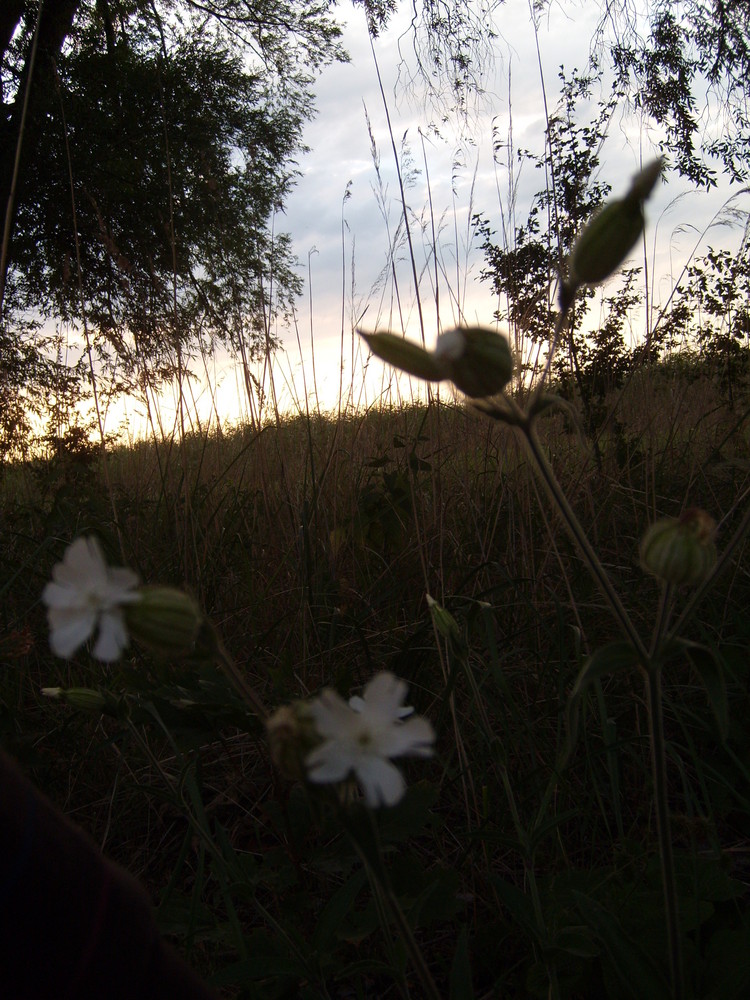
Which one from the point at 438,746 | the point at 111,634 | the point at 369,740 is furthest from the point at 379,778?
the point at 438,746

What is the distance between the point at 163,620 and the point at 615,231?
0.42 meters

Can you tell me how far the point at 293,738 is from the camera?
37 cm

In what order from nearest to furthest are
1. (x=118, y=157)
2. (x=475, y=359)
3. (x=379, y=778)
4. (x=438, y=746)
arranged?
(x=379, y=778), (x=475, y=359), (x=438, y=746), (x=118, y=157)

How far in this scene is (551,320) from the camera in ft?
8.48

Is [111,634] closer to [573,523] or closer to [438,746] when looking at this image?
[573,523]

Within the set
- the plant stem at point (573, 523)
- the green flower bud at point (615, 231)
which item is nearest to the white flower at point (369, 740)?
the plant stem at point (573, 523)

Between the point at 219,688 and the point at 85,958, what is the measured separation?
1.71ft

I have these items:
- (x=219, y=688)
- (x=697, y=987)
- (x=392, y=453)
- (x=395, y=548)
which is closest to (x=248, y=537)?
(x=395, y=548)

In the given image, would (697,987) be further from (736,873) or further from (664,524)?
(664,524)

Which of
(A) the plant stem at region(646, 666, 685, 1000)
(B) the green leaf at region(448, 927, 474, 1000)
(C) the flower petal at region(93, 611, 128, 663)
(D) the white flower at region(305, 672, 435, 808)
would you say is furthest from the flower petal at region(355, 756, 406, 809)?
(B) the green leaf at region(448, 927, 474, 1000)

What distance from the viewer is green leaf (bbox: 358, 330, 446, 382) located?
1.77 feet

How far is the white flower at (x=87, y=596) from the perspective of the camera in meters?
0.35

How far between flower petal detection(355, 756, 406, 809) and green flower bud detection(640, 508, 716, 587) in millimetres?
260

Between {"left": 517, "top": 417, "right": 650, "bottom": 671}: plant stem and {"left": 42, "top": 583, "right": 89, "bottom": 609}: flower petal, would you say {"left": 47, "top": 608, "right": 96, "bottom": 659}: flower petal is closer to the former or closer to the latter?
{"left": 42, "top": 583, "right": 89, "bottom": 609}: flower petal
